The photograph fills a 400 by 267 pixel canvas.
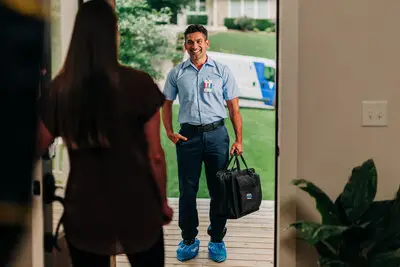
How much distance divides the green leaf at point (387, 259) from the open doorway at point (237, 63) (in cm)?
86

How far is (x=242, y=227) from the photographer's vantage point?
3889 mm

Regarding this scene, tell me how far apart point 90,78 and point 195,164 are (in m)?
1.44

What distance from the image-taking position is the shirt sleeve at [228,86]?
10.6 ft

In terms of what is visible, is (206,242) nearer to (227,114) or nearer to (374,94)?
(227,114)

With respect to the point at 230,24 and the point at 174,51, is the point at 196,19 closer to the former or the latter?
the point at 174,51

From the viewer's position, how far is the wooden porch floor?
3139 millimetres

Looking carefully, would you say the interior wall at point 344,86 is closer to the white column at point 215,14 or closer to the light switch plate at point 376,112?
the light switch plate at point 376,112

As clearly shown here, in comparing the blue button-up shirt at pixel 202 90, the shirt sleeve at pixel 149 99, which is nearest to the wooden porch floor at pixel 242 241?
the blue button-up shirt at pixel 202 90

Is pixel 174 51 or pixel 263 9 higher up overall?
pixel 263 9

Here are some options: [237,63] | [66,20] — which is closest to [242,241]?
[237,63]

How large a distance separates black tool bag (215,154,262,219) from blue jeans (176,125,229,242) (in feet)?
0.25

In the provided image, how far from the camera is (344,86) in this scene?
189 cm

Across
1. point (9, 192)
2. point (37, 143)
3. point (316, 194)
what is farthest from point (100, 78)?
point (316, 194)

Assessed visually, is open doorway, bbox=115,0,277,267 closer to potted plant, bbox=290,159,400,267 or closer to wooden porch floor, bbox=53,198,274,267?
wooden porch floor, bbox=53,198,274,267
